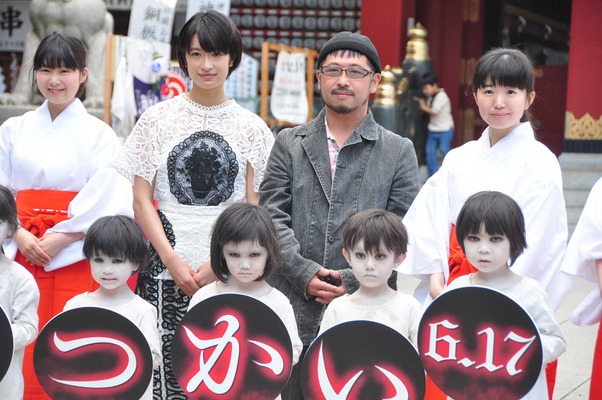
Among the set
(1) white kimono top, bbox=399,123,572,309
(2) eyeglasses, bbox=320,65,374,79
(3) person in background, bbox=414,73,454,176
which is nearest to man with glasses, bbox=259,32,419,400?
(2) eyeglasses, bbox=320,65,374,79

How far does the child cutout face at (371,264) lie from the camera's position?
10.1 ft

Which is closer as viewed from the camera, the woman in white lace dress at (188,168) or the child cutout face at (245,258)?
the child cutout face at (245,258)

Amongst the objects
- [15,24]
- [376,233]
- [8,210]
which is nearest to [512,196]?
[376,233]

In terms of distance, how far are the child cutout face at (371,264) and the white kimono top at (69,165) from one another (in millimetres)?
1218

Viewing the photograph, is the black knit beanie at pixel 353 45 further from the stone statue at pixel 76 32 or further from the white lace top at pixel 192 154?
the stone statue at pixel 76 32

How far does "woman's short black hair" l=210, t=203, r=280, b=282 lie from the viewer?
3135mm

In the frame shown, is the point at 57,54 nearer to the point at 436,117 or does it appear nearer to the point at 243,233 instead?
the point at 243,233

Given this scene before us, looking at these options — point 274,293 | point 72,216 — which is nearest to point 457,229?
point 274,293

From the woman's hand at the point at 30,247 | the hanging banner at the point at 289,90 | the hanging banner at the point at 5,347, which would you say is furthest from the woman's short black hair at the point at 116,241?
the hanging banner at the point at 289,90

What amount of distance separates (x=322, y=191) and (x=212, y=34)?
0.72m

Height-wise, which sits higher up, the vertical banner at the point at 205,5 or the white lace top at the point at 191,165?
the vertical banner at the point at 205,5

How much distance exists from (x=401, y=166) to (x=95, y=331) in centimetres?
125

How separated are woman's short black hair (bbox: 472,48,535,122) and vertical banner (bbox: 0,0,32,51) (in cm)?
1173

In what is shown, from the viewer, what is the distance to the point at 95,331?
10.0 feet
